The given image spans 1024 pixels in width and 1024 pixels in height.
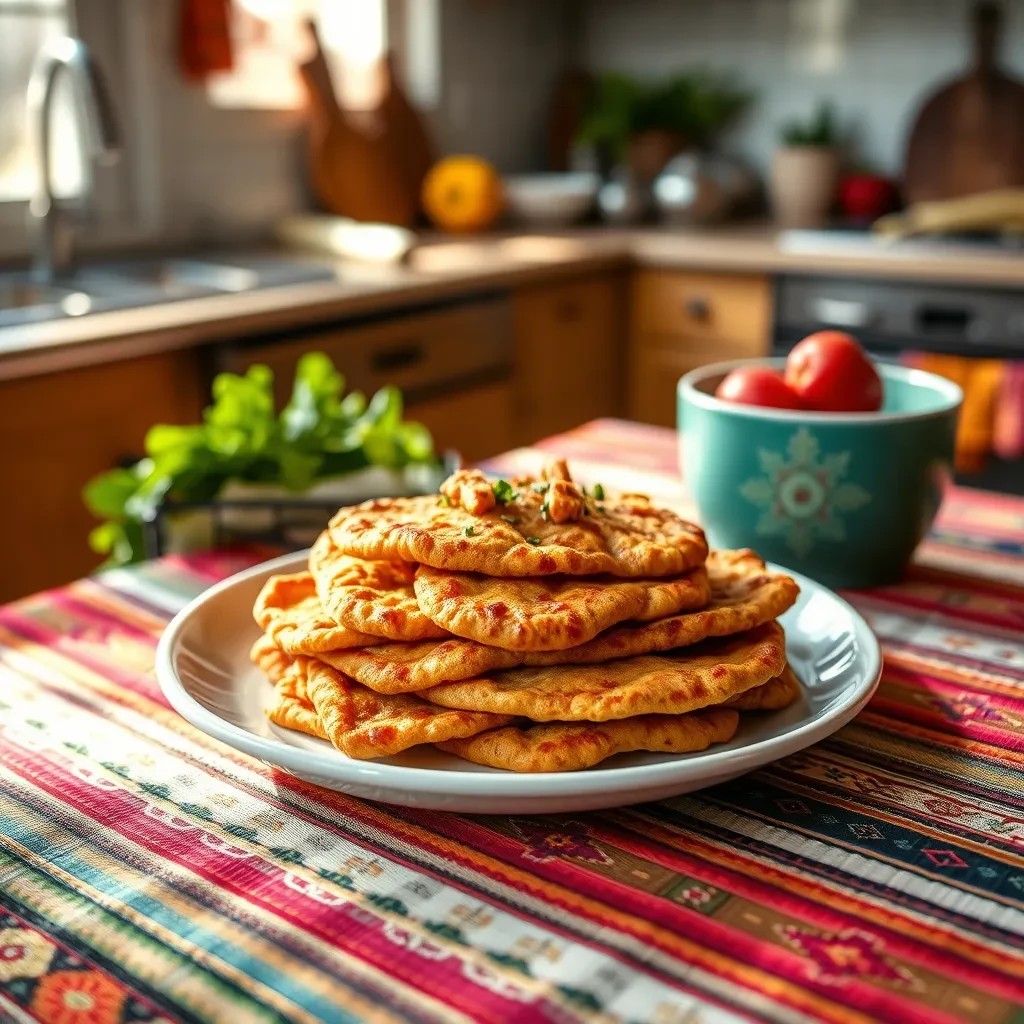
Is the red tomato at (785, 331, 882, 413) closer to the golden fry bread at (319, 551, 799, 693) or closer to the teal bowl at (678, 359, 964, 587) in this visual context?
the teal bowl at (678, 359, 964, 587)

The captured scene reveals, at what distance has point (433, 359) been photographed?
8.25 ft

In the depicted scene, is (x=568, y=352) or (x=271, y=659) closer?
(x=271, y=659)

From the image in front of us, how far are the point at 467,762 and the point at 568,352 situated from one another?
2.37 metres

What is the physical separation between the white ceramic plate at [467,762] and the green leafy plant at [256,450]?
25cm

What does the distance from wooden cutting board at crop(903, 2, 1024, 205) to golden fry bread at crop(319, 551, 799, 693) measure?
2.88m

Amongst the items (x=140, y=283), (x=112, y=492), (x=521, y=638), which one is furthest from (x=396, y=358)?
(x=521, y=638)

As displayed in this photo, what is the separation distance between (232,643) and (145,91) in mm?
2228

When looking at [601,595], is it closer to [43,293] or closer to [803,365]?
[803,365]

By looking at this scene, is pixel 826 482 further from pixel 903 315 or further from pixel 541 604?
pixel 903 315

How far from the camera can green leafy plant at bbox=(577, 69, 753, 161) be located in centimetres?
358

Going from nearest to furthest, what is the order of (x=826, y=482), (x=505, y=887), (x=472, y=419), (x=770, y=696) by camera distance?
(x=505, y=887) → (x=770, y=696) → (x=826, y=482) → (x=472, y=419)

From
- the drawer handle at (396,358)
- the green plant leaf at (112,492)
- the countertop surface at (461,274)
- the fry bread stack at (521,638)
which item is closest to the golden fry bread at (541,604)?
the fry bread stack at (521,638)

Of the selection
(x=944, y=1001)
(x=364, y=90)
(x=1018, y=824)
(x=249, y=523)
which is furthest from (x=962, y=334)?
(x=944, y=1001)

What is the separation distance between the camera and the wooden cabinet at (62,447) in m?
1.83
